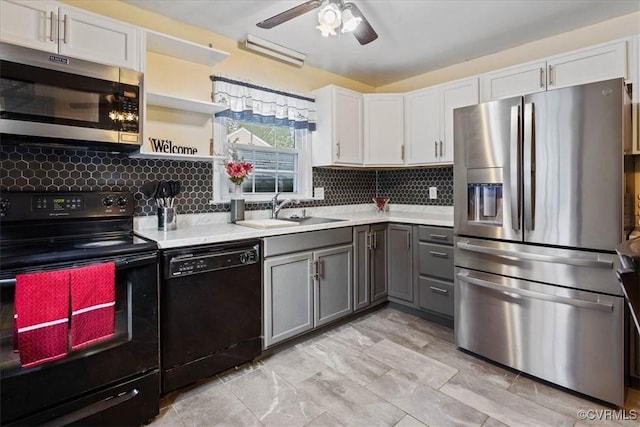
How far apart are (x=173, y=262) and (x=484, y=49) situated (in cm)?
315

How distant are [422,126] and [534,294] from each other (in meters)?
1.87

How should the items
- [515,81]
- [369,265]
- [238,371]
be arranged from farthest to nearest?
[369,265] < [515,81] < [238,371]

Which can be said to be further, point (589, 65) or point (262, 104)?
point (262, 104)

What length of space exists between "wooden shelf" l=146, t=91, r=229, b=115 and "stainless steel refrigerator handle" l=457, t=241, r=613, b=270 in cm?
209

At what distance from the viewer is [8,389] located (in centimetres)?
131

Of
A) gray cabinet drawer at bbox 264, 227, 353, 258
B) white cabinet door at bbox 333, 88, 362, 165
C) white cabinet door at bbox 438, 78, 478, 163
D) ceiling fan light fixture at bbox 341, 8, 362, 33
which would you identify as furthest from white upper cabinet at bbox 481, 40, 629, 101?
gray cabinet drawer at bbox 264, 227, 353, 258

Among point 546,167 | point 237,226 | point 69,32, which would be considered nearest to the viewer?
point 69,32

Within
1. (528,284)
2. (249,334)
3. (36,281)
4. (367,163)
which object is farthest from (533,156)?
(36,281)

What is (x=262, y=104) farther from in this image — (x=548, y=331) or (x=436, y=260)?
(x=548, y=331)

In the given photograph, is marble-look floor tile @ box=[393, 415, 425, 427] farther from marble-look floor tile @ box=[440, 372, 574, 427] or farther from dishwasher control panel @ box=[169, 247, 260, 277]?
dishwasher control panel @ box=[169, 247, 260, 277]


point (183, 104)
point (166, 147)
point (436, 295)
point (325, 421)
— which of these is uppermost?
point (183, 104)

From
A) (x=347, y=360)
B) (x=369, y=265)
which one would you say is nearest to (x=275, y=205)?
(x=369, y=265)

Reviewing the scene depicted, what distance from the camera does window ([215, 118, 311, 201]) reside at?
280cm

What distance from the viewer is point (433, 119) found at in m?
3.12
